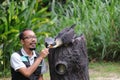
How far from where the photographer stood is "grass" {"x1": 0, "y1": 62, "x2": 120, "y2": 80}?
7759 mm

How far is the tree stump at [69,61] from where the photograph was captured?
407 centimetres

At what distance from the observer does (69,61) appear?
4.06 metres

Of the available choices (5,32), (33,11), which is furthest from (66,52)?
(33,11)

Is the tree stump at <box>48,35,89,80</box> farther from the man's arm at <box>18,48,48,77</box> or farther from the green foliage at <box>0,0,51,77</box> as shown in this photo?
the green foliage at <box>0,0,51,77</box>

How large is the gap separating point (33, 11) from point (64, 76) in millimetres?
4648

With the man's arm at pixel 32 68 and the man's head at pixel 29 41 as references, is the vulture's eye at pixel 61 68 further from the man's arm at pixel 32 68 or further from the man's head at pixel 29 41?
the man's head at pixel 29 41

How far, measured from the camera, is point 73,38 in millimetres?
4133

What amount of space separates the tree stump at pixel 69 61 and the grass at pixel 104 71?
361 centimetres

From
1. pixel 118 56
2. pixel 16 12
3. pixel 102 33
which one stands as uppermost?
pixel 16 12

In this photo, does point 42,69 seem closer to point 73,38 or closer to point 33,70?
point 33,70

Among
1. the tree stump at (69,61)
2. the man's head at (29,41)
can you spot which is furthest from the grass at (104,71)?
the tree stump at (69,61)

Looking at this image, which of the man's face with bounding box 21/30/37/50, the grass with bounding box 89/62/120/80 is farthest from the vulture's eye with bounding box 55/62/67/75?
the grass with bounding box 89/62/120/80

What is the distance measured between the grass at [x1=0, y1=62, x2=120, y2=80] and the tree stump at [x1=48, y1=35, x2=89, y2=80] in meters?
3.61

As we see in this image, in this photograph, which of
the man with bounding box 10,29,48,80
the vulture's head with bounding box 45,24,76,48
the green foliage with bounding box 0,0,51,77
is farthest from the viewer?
the green foliage with bounding box 0,0,51,77
